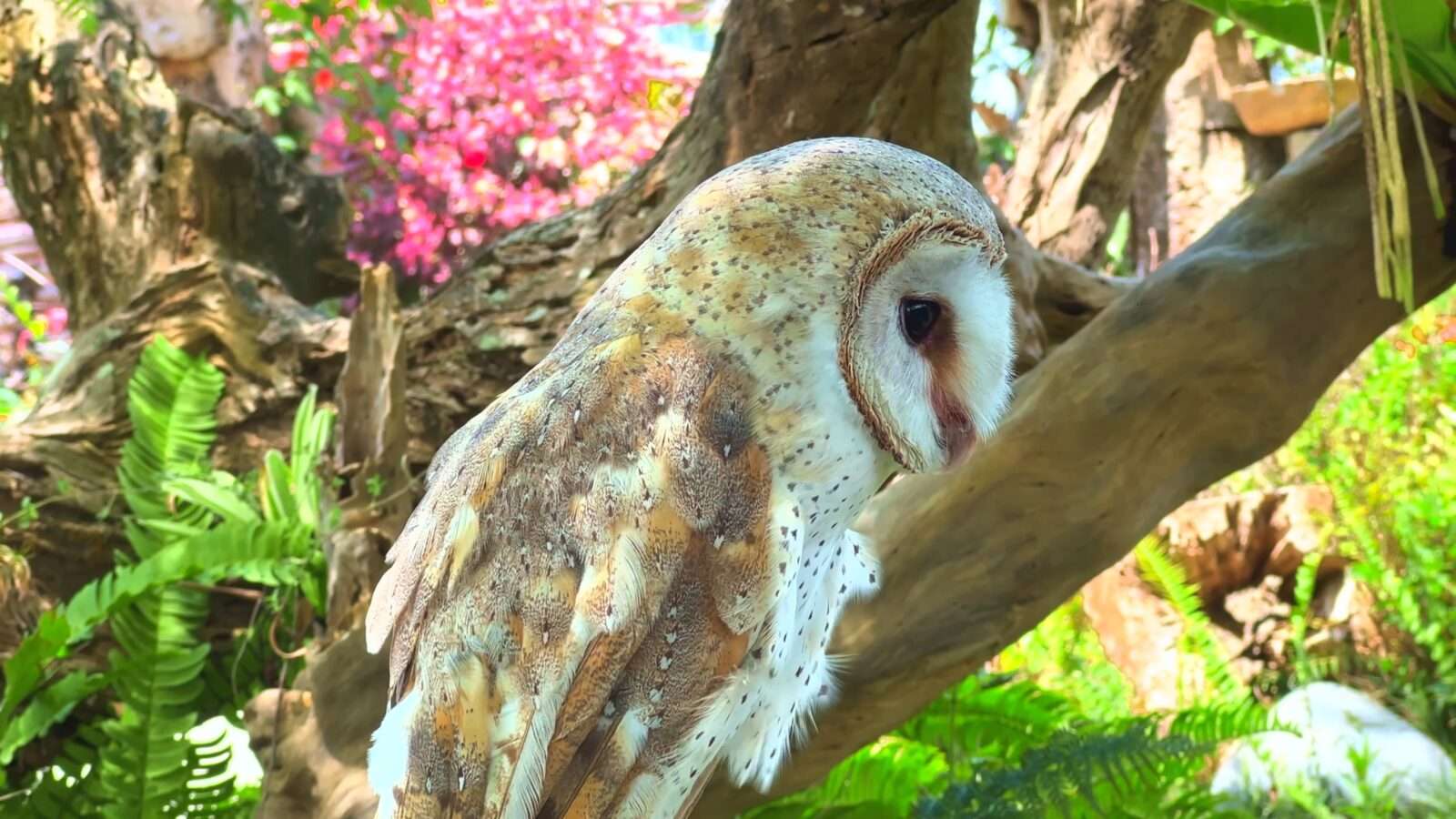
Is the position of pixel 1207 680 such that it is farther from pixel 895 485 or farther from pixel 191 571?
pixel 191 571

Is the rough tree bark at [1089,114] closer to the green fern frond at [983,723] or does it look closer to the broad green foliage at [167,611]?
the green fern frond at [983,723]

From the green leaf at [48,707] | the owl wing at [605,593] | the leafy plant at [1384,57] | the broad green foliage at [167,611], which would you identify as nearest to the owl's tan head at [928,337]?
the owl wing at [605,593]

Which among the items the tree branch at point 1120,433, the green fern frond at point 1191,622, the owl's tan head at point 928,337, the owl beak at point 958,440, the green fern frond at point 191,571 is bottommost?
the green fern frond at point 1191,622

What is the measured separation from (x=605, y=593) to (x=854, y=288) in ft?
1.10

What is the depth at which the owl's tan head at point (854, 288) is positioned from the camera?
94 cm

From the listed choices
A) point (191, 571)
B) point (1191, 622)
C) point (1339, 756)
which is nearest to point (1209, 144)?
point (1191, 622)

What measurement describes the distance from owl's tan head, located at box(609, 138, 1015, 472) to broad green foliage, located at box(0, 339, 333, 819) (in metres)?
1.25

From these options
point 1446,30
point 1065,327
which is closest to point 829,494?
point 1446,30

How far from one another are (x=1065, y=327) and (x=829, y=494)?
1.57 meters

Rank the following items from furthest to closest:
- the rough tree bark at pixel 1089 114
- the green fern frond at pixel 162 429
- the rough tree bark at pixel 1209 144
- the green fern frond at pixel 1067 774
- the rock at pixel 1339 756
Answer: the rough tree bark at pixel 1209 144 → the rock at pixel 1339 756 → the rough tree bark at pixel 1089 114 → the green fern frond at pixel 162 429 → the green fern frond at pixel 1067 774

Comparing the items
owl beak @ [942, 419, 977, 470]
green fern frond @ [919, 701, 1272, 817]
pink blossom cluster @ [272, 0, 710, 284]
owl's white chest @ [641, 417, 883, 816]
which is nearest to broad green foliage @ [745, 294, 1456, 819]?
green fern frond @ [919, 701, 1272, 817]

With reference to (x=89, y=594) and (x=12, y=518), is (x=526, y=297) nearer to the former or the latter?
(x=89, y=594)

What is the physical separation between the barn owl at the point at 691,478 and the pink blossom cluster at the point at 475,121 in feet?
10.3

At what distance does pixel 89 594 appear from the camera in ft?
6.55
